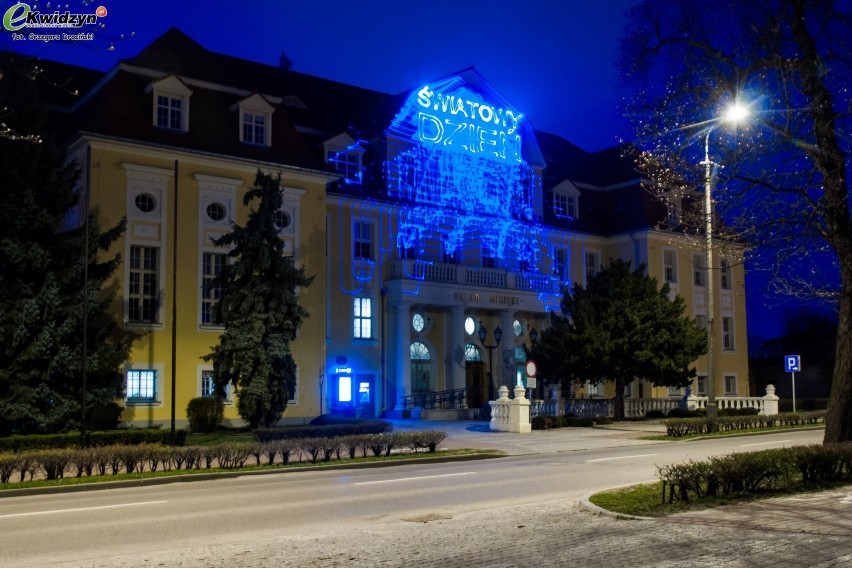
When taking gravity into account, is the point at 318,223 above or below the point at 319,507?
above

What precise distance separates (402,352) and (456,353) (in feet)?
12.0

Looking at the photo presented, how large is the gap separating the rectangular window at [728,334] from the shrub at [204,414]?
34705 millimetres

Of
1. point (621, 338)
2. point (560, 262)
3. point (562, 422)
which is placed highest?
point (560, 262)

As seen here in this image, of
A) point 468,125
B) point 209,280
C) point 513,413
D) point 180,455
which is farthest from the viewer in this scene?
point 468,125

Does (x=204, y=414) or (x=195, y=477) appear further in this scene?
(x=204, y=414)

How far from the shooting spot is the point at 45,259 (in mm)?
26609

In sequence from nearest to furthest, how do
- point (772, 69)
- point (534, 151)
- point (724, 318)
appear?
point (772, 69), point (534, 151), point (724, 318)

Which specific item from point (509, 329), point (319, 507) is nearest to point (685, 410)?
point (509, 329)

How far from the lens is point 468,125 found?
4428 cm

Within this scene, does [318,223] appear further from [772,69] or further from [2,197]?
[772,69]

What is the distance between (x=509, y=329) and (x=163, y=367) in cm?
1851

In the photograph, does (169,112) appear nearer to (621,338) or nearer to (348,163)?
(348,163)

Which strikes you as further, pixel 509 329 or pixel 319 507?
pixel 509 329

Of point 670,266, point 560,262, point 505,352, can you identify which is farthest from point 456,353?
point 670,266
